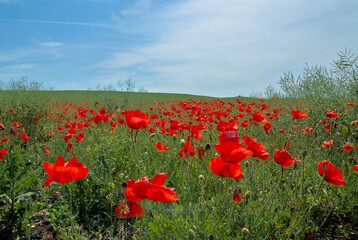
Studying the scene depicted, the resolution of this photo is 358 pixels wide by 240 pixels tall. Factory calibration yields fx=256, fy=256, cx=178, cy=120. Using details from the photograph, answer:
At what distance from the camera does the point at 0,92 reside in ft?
26.7

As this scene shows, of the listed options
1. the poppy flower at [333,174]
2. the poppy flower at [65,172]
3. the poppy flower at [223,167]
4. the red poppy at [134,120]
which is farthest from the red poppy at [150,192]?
the poppy flower at [333,174]

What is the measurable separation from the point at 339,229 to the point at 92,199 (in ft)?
6.64

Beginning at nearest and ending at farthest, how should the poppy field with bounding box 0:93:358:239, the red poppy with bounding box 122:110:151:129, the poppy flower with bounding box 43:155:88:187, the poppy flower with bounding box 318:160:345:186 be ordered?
1. the poppy flower with bounding box 43:155:88:187
2. the poppy field with bounding box 0:93:358:239
3. the poppy flower with bounding box 318:160:345:186
4. the red poppy with bounding box 122:110:151:129

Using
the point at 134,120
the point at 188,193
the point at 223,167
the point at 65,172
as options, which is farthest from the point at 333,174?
the point at 65,172

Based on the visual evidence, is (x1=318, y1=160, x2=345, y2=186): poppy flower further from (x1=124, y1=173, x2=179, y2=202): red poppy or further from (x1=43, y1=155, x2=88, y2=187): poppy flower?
(x1=43, y1=155, x2=88, y2=187): poppy flower

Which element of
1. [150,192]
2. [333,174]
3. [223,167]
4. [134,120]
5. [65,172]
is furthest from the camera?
[134,120]

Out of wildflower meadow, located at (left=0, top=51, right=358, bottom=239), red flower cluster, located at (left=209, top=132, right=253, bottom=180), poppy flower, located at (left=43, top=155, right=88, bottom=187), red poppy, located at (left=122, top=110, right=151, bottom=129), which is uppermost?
red poppy, located at (left=122, top=110, right=151, bottom=129)

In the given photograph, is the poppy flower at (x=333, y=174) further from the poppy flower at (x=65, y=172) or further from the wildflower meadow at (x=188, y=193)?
the poppy flower at (x=65, y=172)

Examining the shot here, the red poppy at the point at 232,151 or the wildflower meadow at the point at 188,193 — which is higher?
the red poppy at the point at 232,151

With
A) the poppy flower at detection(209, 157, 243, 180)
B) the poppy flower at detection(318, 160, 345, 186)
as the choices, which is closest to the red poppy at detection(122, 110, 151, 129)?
the poppy flower at detection(209, 157, 243, 180)

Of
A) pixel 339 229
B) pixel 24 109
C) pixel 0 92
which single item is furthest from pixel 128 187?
pixel 0 92

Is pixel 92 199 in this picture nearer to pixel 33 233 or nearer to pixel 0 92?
pixel 33 233

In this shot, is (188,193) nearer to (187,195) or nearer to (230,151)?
(187,195)

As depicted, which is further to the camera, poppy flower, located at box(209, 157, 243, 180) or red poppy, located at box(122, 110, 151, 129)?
red poppy, located at box(122, 110, 151, 129)
